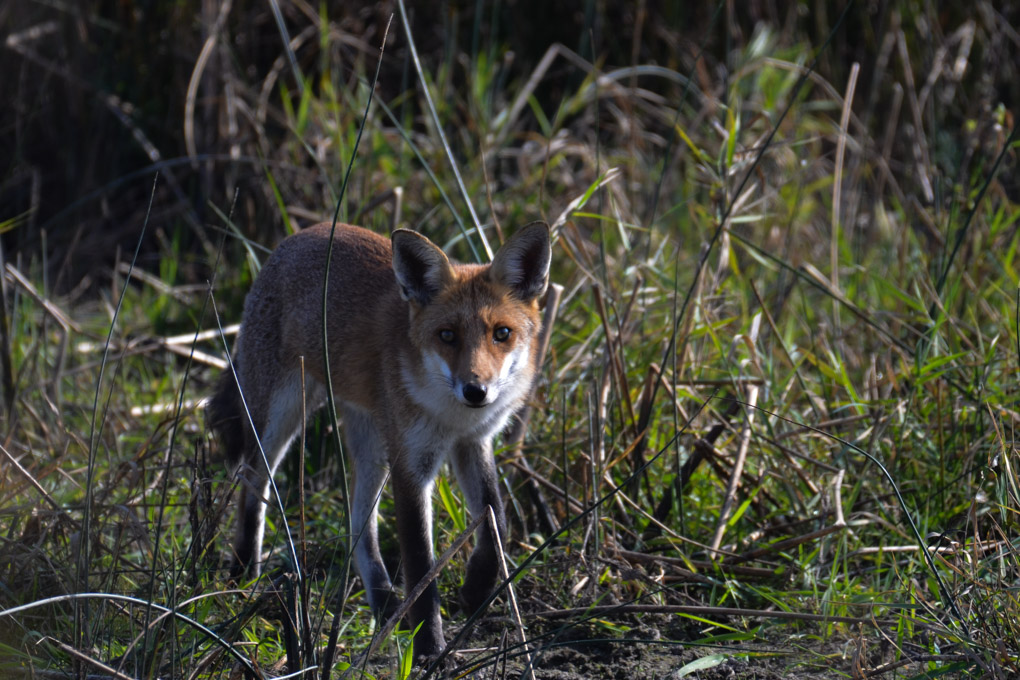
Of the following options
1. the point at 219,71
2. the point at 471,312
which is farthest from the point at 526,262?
the point at 219,71

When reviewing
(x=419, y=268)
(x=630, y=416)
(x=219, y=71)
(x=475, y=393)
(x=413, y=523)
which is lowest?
(x=413, y=523)

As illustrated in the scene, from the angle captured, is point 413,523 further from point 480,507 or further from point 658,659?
point 658,659

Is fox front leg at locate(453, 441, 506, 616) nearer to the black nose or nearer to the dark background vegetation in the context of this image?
the black nose

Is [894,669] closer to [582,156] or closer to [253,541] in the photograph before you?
[253,541]

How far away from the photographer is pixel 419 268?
402cm

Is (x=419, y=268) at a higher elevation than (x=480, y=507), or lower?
higher

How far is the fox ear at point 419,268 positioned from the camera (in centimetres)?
390

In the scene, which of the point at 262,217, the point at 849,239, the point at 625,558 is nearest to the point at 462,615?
the point at 625,558

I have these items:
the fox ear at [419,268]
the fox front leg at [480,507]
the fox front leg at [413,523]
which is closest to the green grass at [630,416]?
the fox front leg at [480,507]

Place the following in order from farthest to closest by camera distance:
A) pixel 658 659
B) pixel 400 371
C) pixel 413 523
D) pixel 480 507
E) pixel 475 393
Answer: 1. pixel 400 371
2. pixel 480 507
3. pixel 413 523
4. pixel 658 659
5. pixel 475 393

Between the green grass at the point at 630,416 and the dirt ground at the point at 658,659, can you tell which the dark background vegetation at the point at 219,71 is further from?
the dirt ground at the point at 658,659

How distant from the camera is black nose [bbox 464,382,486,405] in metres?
3.54

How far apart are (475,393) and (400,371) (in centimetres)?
66

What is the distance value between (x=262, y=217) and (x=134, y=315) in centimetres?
118
